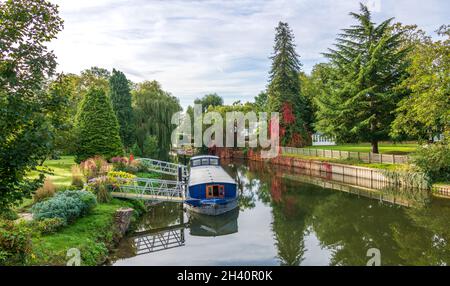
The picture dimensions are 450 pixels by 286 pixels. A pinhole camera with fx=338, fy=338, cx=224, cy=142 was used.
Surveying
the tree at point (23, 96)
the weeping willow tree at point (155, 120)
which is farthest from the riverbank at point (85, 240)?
the weeping willow tree at point (155, 120)

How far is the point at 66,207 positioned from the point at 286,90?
4073 centimetres

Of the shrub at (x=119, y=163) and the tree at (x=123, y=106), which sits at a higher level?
the tree at (x=123, y=106)

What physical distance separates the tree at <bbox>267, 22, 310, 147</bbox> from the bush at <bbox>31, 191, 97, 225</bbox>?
1464 inches

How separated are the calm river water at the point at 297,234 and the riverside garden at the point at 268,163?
11 cm

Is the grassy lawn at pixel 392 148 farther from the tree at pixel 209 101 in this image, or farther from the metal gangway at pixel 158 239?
the tree at pixel 209 101

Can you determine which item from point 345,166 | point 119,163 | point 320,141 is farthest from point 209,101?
point 119,163

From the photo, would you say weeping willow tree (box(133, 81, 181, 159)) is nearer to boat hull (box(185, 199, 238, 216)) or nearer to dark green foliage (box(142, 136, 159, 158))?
dark green foliage (box(142, 136, 159, 158))

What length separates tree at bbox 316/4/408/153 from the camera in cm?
3375

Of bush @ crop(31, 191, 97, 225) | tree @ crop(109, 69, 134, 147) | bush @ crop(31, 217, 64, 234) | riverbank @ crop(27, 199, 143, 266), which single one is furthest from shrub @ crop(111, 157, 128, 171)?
bush @ crop(31, 217, 64, 234)

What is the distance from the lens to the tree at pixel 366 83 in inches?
1329

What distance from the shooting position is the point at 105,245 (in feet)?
45.2

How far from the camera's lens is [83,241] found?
40.4 ft

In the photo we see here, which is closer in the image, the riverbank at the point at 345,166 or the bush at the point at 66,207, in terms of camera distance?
the bush at the point at 66,207
